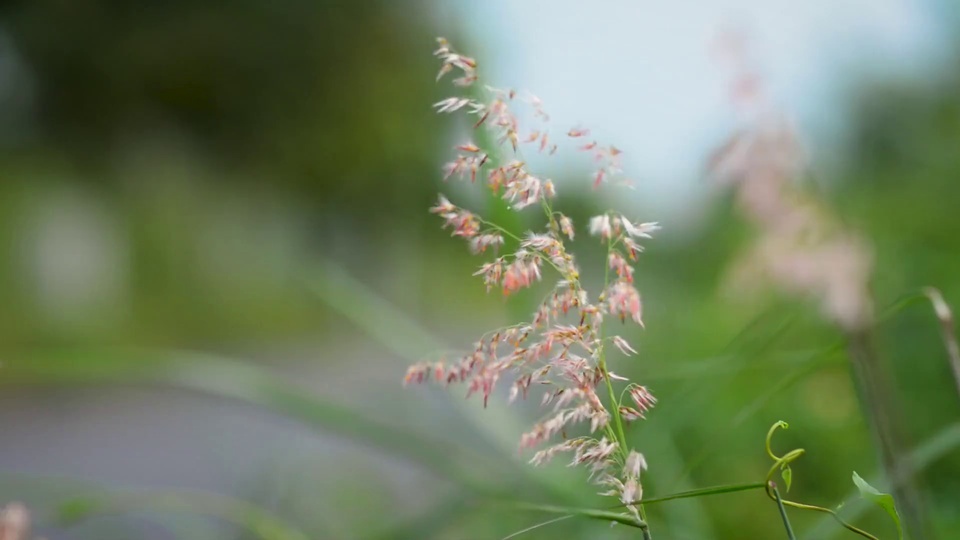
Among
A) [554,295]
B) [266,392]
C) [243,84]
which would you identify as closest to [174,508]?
[266,392]

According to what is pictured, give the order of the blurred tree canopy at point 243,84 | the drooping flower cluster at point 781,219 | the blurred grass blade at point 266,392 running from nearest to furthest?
the drooping flower cluster at point 781,219 < the blurred grass blade at point 266,392 < the blurred tree canopy at point 243,84

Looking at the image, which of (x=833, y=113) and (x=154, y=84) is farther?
(x=154, y=84)

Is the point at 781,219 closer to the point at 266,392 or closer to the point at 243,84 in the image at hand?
the point at 266,392

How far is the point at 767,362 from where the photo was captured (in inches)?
31.3

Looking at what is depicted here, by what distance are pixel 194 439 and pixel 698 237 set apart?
2676 millimetres

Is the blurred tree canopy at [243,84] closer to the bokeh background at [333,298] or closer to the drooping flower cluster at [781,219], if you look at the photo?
the bokeh background at [333,298]

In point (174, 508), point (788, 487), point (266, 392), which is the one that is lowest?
point (788, 487)

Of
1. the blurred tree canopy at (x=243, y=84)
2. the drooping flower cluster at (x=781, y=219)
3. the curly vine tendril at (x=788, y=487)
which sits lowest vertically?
the curly vine tendril at (x=788, y=487)

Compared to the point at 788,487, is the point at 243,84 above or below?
above

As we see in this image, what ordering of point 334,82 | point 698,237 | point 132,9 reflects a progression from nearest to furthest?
point 698,237 < point 132,9 < point 334,82

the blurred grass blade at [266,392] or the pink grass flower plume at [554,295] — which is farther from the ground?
the blurred grass blade at [266,392]

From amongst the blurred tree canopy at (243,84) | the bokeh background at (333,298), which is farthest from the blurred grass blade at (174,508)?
the blurred tree canopy at (243,84)

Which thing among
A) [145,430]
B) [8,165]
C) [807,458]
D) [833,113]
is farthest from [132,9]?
[807,458]

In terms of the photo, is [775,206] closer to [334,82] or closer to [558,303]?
[558,303]
